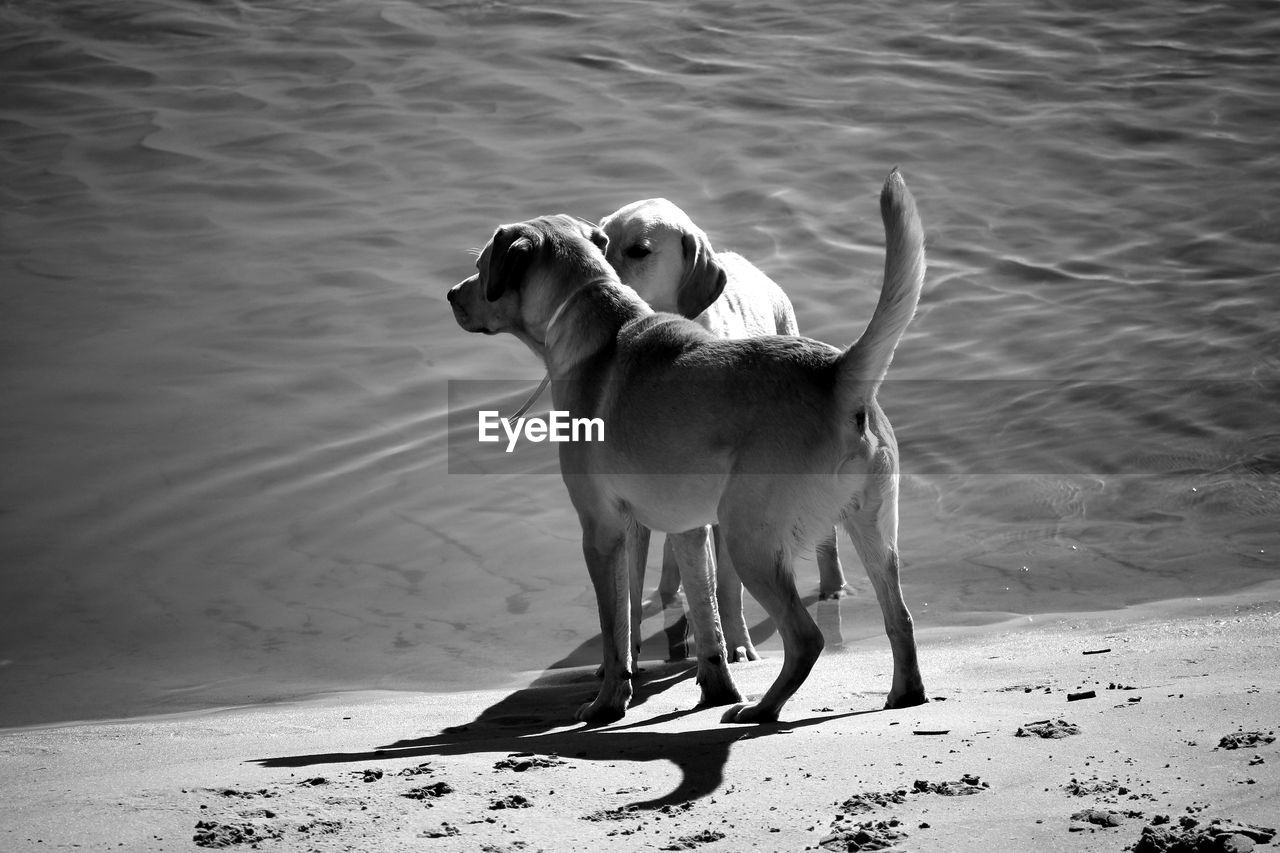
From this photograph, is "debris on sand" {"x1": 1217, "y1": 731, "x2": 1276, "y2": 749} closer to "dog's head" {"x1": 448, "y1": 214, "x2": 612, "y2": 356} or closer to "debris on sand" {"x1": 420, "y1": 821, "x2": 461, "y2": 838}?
"debris on sand" {"x1": 420, "y1": 821, "x2": 461, "y2": 838}

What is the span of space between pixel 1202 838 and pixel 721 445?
86.5 inches

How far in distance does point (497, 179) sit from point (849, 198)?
11.7 ft

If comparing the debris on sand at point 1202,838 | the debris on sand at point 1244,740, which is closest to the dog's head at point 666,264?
the debris on sand at point 1244,740

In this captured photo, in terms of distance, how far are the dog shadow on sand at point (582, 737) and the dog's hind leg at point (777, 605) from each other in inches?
4.2

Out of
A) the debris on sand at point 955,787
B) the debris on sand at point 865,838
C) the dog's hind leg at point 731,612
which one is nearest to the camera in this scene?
the debris on sand at point 865,838

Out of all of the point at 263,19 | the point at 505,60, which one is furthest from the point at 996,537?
the point at 263,19

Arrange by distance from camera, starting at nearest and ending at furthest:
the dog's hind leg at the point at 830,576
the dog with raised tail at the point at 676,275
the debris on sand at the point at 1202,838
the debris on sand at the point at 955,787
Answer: the debris on sand at the point at 1202,838 → the debris on sand at the point at 955,787 → the dog with raised tail at the point at 676,275 → the dog's hind leg at the point at 830,576

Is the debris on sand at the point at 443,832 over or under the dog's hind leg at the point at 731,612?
over

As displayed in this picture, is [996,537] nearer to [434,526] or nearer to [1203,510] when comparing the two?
[1203,510]

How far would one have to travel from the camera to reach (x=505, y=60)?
701 inches

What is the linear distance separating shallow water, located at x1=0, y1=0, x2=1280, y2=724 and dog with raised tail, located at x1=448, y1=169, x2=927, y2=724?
55.0 inches

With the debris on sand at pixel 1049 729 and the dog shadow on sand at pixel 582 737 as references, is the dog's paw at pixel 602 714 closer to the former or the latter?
the dog shadow on sand at pixel 582 737

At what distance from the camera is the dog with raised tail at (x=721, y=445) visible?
4.90 metres

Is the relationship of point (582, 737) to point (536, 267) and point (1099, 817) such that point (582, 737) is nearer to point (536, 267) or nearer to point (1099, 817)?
point (1099, 817)
